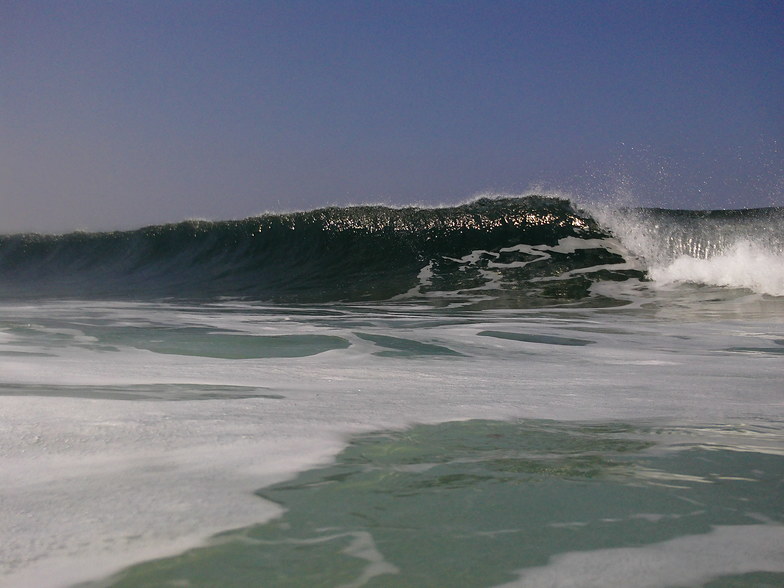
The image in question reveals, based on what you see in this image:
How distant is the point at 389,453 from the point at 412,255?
431 inches

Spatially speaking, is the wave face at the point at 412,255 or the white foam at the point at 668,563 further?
the wave face at the point at 412,255

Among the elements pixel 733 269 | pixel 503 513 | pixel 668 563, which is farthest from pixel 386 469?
pixel 733 269

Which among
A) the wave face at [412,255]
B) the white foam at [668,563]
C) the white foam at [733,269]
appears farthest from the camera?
the wave face at [412,255]

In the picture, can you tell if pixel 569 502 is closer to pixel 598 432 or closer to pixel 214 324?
pixel 598 432

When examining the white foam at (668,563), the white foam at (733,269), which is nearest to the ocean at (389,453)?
the white foam at (668,563)

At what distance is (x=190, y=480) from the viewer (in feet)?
5.00

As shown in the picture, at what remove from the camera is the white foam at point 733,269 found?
394 inches

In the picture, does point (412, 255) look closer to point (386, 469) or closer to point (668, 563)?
point (386, 469)

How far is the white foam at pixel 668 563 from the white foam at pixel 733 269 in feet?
29.9

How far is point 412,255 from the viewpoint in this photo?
12.7 metres

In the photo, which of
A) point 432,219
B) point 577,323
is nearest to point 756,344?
point 577,323

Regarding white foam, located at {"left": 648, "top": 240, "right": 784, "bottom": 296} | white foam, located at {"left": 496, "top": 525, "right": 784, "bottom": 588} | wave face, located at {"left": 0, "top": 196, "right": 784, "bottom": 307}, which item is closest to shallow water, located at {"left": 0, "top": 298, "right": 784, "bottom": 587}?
white foam, located at {"left": 496, "top": 525, "right": 784, "bottom": 588}

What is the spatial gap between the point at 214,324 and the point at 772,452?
13.2 ft

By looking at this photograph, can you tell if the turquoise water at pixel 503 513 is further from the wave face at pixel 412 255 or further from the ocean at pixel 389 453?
the wave face at pixel 412 255
